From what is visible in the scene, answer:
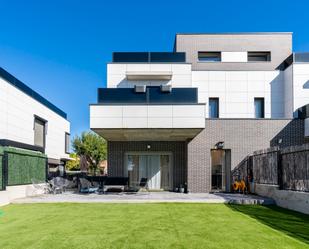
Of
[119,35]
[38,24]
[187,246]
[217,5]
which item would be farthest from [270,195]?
[38,24]

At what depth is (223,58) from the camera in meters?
19.7

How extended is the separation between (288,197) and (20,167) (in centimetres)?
1206

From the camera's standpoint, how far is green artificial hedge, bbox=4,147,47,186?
505 inches

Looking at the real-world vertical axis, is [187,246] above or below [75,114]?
below

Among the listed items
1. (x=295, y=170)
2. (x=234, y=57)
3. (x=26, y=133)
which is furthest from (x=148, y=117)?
(x=26, y=133)

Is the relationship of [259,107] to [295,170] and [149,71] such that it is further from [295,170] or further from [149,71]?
[295,170]

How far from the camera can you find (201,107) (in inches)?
489

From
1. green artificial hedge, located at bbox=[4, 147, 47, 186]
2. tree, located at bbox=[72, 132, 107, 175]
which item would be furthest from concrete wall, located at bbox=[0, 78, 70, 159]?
tree, located at bbox=[72, 132, 107, 175]

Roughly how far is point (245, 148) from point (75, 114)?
115 feet

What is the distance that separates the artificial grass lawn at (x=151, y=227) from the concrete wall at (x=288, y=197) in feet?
1.46

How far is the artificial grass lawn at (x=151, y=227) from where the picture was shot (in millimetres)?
6215

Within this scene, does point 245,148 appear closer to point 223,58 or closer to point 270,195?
point 270,195

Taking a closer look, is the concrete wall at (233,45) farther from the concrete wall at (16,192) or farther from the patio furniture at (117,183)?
the concrete wall at (16,192)

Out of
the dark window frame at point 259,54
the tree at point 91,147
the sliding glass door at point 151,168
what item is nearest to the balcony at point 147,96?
the sliding glass door at point 151,168
